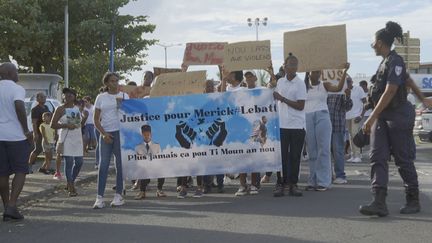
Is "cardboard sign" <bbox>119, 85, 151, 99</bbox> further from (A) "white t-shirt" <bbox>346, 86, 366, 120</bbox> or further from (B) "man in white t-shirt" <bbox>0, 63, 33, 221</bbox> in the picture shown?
(A) "white t-shirt" <bbox>346, 86, 366, 120</bbox>

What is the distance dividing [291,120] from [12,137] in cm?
375

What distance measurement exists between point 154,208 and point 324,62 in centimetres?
319

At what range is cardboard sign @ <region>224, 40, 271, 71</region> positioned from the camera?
373 inches

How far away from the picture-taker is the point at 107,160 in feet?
28.1

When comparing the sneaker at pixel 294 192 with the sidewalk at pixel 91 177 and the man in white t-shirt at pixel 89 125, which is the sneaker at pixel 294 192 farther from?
the man in white t-shirt at pixel 89 125

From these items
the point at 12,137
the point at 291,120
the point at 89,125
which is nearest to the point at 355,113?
the point at 291,120

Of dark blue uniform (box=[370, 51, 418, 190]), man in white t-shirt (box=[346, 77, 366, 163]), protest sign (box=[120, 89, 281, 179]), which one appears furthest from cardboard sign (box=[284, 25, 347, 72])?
man in white t-shirt (box=[346, 77, 366, 163])

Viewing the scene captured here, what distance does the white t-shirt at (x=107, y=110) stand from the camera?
8586 mm

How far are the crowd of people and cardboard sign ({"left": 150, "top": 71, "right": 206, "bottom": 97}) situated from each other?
1.07ft

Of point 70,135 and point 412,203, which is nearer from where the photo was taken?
point 412,203

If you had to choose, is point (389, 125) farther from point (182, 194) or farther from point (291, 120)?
point (182, 194)

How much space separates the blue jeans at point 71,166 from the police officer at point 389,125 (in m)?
4.91

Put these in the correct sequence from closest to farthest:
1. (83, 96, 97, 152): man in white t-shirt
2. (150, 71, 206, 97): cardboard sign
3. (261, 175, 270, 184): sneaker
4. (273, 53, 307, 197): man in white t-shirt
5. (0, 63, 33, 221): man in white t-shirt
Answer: (0, 63, 33, 221): man in white t-shirt
(273, 53, 307, 197): man in white t-shirt
(150, 71, 206, 97): cardboard sign
(261, 175, 270, 184): sneaker
(83, 96, 97, 152): man in white t-shirt

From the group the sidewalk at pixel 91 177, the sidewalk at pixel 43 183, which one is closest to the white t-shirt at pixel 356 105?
the sidewalk at pixel 91 177
